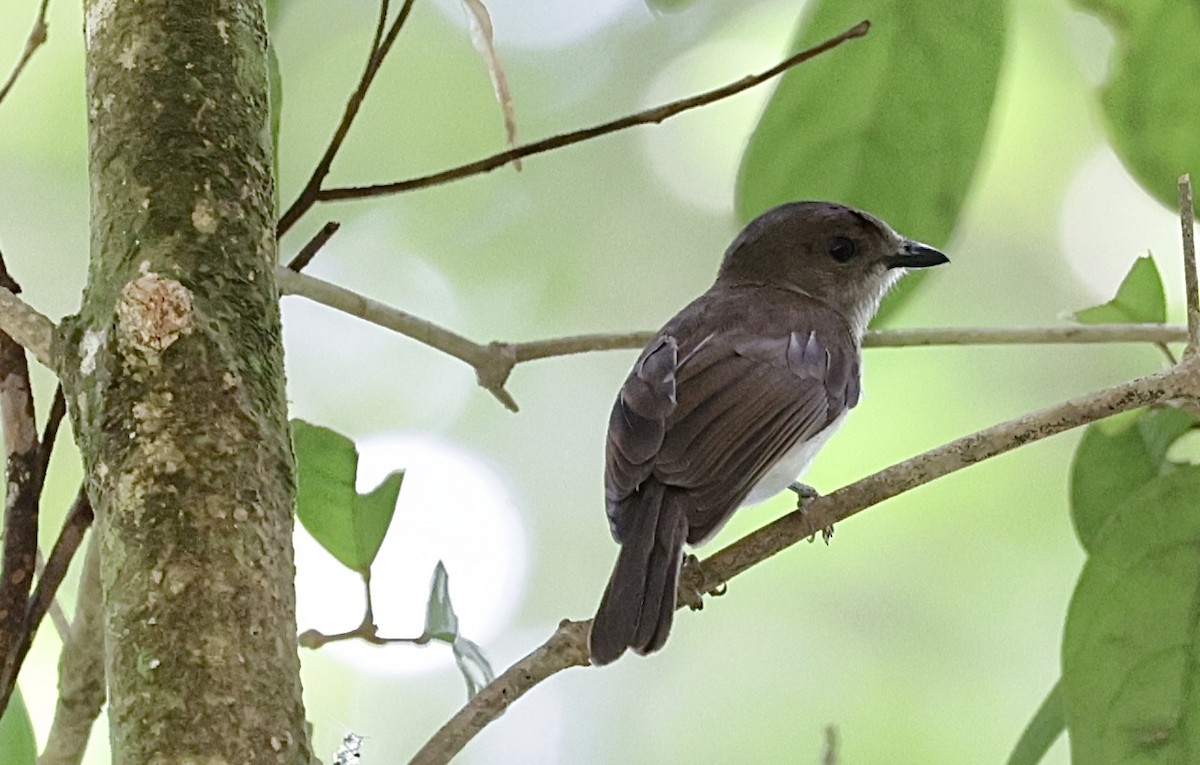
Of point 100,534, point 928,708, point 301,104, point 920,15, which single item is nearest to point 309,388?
point 301,104

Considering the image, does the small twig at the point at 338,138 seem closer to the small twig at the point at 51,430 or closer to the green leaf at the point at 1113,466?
the small twig at the point at 51,430

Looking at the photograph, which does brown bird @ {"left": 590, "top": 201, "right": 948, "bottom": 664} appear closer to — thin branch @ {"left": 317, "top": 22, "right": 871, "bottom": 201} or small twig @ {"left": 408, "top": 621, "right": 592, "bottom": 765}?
small twig @ {"left": 408, "top": 621, "right": 592, "bottom": 765}

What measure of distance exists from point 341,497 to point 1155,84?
3.34 feet

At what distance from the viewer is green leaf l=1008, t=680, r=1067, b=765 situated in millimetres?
1729

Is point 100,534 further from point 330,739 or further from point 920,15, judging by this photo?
point 330,739

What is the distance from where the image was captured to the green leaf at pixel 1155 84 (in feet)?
5.60

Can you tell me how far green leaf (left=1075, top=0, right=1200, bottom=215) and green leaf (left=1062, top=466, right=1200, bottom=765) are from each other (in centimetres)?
38

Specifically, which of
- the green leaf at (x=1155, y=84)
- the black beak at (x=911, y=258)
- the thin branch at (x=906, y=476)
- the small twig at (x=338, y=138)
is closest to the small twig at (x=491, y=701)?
the thin branch at (x=906, y=476)

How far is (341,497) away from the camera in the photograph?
1.71m

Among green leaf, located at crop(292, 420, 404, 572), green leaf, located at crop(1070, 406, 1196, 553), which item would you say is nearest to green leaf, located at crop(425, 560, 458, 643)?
green leaf, located at crop(292, 420, 404, 572)

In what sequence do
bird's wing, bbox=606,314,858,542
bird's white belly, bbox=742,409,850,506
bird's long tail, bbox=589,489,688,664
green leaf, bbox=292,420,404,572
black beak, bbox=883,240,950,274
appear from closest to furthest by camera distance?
bird's long tail, bbox=589,489,688,664 < green leaf, bbox=292,420,404,572 < bird's wing, bbox=606,314,858,542 < bird's white belly, bbox=742,409,850,506 < black beak, bbox=883,240,950,274

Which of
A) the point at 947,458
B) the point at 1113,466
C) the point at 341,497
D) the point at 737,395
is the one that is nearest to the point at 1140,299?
the point at 1113,466

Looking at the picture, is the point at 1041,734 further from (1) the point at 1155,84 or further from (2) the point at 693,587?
(1) the point at 1155,84

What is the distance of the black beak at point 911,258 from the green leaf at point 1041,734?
37.7 inches
